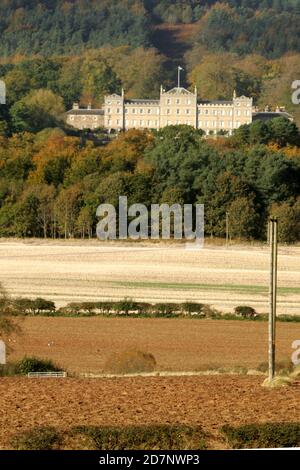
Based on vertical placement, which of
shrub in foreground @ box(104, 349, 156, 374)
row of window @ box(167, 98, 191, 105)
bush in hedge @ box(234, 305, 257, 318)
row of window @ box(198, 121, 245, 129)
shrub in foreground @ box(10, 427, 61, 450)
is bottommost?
bush in hedge @ box(234, 305, 257, 318)

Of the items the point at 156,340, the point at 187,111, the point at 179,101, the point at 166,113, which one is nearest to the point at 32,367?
the point at 156,340

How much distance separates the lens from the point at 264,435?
33.3 ft

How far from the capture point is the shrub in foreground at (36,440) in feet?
32.9

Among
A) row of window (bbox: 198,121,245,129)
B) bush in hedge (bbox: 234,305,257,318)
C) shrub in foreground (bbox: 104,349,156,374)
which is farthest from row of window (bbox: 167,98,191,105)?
shrub in foreground (bbox: 104,349,156,374)

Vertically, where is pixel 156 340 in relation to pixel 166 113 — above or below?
below

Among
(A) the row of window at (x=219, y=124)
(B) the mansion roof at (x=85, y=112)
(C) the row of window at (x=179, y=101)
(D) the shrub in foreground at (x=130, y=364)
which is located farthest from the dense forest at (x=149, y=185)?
(C) the row of window at (x=179, y=101)

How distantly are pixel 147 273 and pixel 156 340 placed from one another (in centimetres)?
1359

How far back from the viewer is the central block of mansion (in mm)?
115750

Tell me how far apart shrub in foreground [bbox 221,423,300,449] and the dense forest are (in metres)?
37.7

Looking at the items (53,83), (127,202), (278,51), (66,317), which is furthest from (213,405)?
(278,51)

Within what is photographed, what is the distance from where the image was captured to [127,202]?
5322cm

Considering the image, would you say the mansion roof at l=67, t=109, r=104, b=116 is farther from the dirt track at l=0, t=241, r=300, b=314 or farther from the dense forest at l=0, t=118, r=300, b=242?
the dirt track at l=0, t=241, r=300, b=314

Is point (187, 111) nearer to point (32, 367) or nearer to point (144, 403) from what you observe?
point (32, 367)
